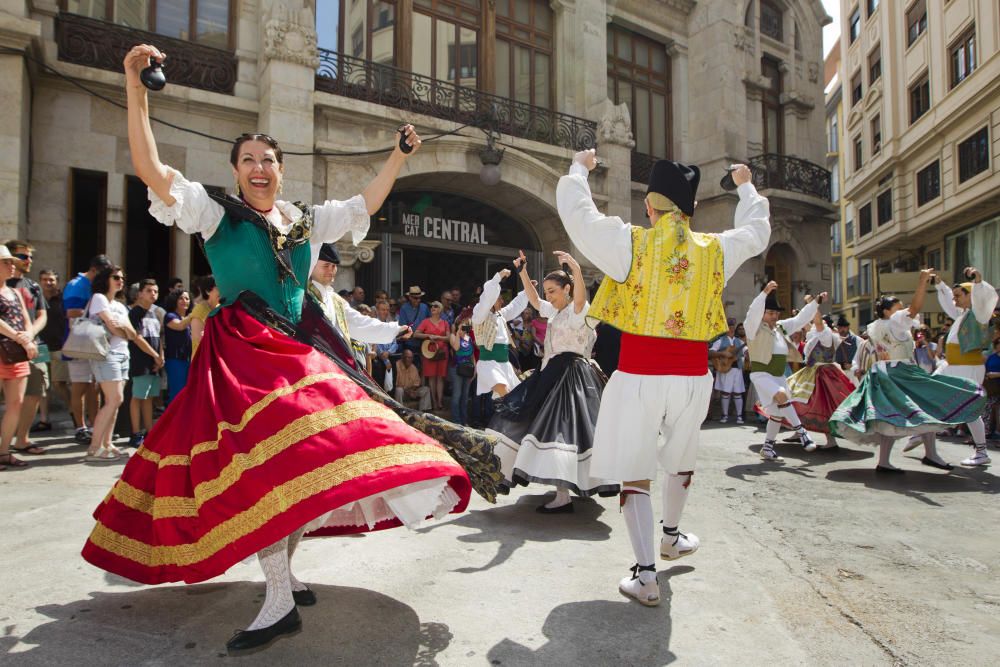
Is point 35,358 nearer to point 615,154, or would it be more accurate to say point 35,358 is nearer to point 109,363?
point 109,363

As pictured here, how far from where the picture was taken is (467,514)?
4848 millimetres

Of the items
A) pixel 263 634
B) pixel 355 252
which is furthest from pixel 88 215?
pixel 263 634

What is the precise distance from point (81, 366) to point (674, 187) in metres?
6.40

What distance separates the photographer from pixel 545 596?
3221 millimetres

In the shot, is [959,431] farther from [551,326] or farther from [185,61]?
[185,61]

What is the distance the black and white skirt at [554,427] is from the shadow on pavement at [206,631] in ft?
6.40

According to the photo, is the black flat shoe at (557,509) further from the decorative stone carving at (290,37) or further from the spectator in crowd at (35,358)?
the decorative stone carving at (290,37)

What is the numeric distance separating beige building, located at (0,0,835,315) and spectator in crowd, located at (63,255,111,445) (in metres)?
3.18

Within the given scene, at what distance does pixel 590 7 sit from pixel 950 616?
15.8 m

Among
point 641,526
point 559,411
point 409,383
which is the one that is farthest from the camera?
point 409,383

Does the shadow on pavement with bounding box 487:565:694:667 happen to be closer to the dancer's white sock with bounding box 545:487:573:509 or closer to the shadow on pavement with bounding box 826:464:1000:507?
the dancer's white sock with bounding box 545:487:573:509

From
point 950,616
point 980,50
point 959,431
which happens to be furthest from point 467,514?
point 980,50

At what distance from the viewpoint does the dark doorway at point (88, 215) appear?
36.7 ft

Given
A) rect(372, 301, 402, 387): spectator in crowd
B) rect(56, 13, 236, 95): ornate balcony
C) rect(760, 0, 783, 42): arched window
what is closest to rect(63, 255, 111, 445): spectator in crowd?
rect(372, 301, 402, 387): spectator in crowd
